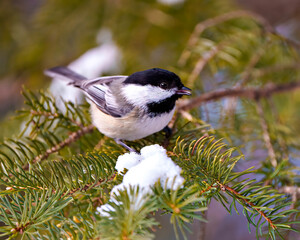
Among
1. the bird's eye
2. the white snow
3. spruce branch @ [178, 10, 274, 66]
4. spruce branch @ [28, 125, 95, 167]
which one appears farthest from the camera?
spruce branch @ [178, 10, 274, 66]

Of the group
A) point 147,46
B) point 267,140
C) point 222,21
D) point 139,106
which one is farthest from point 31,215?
point 147,46

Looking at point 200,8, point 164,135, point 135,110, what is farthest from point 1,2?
point 164,135

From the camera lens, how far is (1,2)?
5.79ft

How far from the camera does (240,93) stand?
3.85ft

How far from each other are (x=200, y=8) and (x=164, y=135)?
987mm

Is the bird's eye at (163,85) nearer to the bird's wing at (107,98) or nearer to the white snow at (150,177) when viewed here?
the bird's wing at (107,98)

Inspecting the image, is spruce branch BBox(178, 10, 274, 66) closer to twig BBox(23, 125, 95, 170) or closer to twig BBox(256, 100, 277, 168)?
twig BBox(256, 100, 277, 168)

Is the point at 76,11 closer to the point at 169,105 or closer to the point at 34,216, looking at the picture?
the point at 169,105

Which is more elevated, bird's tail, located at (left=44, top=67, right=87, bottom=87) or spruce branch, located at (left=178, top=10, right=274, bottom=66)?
spruce branch, located at (left=178, top=10, right=274, bottom=66)

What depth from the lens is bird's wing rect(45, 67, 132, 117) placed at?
105 cm

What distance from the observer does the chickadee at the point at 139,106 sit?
36.9 inches

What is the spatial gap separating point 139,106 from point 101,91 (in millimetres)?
210

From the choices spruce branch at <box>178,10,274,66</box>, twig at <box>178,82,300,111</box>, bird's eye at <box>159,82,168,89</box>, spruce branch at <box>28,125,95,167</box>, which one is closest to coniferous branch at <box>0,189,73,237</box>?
spruce branch at <box>28,125,95,167</box>

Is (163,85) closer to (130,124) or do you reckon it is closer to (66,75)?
(130,124)
